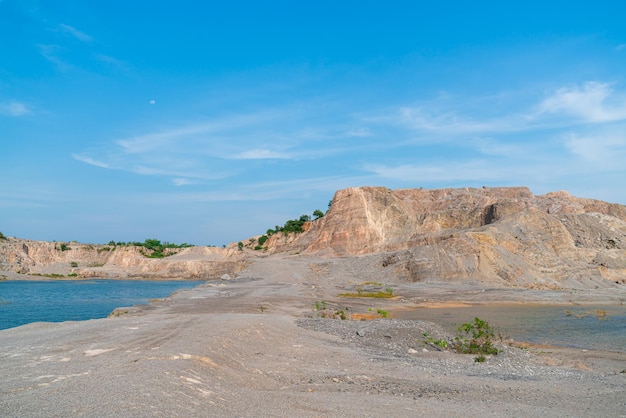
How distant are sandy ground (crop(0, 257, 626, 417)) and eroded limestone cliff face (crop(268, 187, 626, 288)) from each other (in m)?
32.3

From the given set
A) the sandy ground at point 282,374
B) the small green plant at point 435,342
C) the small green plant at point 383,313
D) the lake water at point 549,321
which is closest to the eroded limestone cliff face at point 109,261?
the lake water at point 549,321

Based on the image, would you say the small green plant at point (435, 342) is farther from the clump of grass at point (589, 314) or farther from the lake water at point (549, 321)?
the clump of grass at point (589, 314)

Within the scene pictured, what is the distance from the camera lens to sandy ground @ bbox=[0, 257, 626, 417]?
7.79 metres

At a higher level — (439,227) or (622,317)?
(439,227)

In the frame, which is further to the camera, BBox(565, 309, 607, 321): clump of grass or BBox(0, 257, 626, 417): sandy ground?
BBox(565, 309, 607, 321): clump of grass

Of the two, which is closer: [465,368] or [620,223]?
[465,368]

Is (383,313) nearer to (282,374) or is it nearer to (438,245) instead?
(282,374)

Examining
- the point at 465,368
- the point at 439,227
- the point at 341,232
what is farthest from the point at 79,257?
the point at 465,368

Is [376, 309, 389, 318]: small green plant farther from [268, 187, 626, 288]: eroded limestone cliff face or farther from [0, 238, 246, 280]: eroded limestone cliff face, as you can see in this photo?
[0, 238, 246, 280]: eroded limestone cliff face

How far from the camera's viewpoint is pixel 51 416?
21.3ft

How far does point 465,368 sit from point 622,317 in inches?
857

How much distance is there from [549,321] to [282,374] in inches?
861

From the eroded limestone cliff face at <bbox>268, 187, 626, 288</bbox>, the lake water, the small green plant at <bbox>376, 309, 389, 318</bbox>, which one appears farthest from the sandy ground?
the eroded limestone cliff face at <bbox>268, 187, 626, 288</bbox>

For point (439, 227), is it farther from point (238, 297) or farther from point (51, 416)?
point (51, 416)
